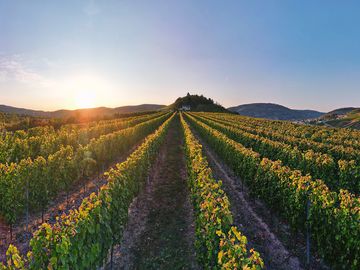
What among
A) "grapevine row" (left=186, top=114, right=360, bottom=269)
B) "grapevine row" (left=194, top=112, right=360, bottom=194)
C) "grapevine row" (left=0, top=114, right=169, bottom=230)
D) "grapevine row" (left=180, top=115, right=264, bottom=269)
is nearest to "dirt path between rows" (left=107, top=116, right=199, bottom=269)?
"grapevine row" (left=180, top=115, right=264, bottom=269)

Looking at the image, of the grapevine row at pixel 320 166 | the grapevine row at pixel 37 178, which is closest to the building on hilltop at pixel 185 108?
the grapevine row at pixel 320 166

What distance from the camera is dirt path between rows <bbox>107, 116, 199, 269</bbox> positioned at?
7414 millimetres

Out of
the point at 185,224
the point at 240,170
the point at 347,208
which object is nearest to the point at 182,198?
the point at 185,224

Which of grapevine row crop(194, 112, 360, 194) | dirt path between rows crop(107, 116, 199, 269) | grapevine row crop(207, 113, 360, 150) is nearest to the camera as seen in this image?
dirt path between rows crop(107, 116, 199, 269)

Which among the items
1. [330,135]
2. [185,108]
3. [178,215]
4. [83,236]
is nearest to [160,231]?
[178,215]

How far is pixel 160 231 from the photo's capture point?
901 cm

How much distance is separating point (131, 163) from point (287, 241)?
6356 mm

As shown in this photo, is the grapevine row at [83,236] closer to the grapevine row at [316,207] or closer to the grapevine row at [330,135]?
the grapevine row at [316,207]

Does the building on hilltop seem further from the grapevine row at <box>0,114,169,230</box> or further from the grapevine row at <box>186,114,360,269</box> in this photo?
the grapevine row at <box>186,114,360,269</box>

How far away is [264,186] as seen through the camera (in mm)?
10469

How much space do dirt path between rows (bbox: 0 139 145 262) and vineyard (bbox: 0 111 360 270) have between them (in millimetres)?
41

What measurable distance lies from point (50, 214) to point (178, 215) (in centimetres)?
513

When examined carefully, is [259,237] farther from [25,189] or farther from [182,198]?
[25,189]

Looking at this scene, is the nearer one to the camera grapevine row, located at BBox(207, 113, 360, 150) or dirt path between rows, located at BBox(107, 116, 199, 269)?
dirt path between rows, located at BBox(107, 116, 199, 269)
